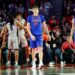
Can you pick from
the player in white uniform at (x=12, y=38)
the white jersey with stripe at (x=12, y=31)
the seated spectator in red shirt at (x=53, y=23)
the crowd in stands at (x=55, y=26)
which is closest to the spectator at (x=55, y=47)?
the crowd in stands at (x=55, y=26)

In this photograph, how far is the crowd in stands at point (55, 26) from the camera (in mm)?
17688

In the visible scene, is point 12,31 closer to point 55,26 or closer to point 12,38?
point 12,38

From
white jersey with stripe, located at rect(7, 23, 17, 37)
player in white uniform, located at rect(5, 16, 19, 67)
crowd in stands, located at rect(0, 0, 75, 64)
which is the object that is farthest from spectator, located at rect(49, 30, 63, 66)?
white jersey with stripe, located at rect(7, 23, 17, 37)

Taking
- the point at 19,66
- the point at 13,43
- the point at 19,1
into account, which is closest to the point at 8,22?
the point at 13,43

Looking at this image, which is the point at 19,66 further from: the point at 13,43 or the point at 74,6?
the point at 74,6

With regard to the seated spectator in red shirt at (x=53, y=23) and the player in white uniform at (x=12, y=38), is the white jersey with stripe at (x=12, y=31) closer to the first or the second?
the player in white uniform at (x=12, y=38)

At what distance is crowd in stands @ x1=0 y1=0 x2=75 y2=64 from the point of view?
1769 cm

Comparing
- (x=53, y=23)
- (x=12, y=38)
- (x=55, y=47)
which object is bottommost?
(x=55, y=47)

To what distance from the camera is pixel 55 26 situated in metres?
19.1

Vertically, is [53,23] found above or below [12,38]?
above

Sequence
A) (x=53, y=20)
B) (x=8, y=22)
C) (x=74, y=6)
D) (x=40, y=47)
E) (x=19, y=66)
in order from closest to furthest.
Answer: (x=40, y=47), (x=19, y=66), (x=8, y=22), (x=53, y=20), (x=74, y=6)

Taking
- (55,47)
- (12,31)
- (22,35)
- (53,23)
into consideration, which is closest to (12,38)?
(12,31)

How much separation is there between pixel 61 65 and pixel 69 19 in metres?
3.87

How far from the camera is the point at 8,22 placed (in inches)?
722
